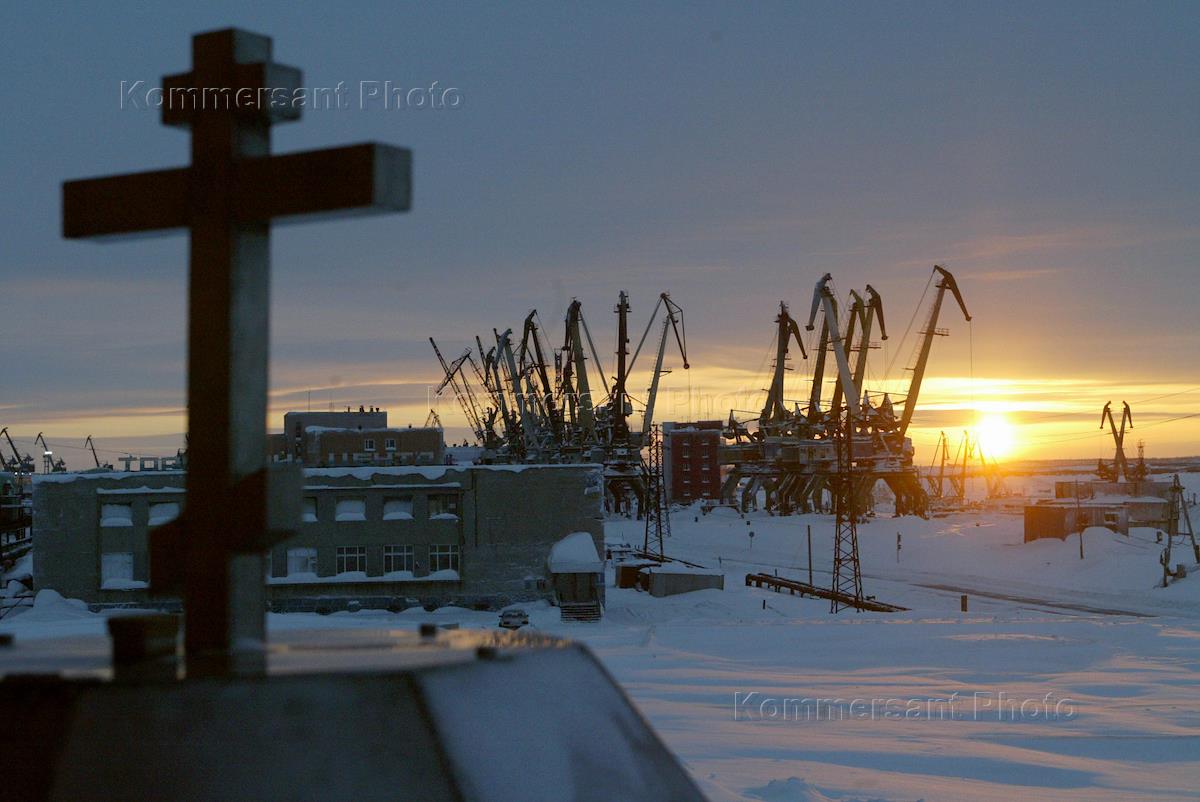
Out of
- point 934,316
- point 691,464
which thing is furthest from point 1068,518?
point 691,464

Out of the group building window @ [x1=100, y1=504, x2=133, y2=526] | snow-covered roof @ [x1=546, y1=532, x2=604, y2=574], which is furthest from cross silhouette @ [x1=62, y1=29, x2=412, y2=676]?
building window @ [x1=100, y1=504, x2=133, y2=526]

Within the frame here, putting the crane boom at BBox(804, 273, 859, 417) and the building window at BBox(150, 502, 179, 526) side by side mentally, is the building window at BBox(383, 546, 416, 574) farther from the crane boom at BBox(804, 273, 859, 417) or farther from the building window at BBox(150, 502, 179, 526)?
the crane boom at BBox(804, 273, 859, 417)

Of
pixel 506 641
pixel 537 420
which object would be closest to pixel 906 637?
pixel 506 641

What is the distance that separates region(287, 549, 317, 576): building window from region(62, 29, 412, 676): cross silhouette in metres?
39.3

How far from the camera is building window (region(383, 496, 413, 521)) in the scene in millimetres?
43094

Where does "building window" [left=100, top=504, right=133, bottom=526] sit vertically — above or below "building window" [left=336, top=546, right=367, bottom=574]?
above

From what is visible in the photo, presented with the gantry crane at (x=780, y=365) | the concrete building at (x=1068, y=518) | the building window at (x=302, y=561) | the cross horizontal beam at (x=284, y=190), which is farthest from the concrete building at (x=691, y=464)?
the cross horizontal beam at (x=284, y=190)

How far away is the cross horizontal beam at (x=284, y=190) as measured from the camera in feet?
12.9

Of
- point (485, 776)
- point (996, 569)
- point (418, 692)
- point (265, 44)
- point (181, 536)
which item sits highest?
point (265, 44)

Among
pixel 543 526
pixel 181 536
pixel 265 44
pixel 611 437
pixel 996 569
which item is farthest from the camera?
pixel 611 437

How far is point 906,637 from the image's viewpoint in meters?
21.4

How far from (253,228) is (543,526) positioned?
39.7 m

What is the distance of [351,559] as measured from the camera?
4266 centimetres

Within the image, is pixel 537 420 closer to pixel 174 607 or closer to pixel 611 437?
pixel 611 437
